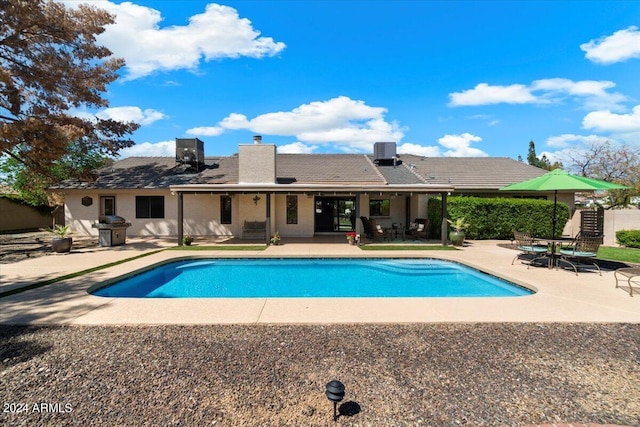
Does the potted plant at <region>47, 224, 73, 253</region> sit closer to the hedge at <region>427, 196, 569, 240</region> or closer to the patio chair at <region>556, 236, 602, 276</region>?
the hedge at <region>427, 196, 569, 240</region>

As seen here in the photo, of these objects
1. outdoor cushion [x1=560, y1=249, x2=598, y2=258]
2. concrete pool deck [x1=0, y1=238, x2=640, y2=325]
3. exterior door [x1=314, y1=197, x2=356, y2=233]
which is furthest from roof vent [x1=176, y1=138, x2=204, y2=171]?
outdoor cushion [x1=560, y1=249, x2=598, y2=258]

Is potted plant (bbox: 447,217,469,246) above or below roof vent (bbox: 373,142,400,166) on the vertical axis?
below

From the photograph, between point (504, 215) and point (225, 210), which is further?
point (225, 210)

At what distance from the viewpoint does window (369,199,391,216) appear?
18.4m

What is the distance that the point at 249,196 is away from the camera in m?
16.5

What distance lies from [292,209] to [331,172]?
3.60 m

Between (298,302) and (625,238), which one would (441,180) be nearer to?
(625,238)

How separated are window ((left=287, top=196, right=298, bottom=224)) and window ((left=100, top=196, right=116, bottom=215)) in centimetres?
1020

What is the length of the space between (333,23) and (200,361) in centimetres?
1573

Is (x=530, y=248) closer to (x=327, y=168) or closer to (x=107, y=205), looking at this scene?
(x=327, y=168)

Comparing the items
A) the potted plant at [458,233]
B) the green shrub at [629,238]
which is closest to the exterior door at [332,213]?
the potted plant at [458,233]

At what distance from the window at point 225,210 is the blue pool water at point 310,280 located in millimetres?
6399

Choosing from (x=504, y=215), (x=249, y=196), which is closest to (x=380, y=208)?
(x=504, y=215)

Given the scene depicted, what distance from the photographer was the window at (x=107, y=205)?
17234 millimetres
